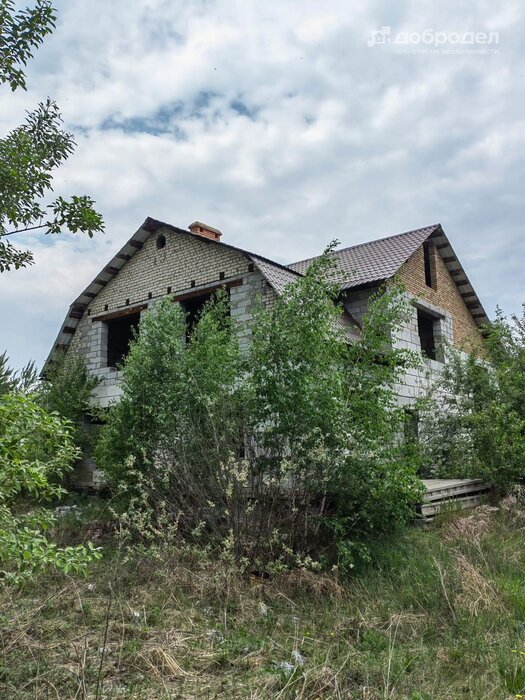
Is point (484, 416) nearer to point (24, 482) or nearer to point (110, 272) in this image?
point (24, 482)

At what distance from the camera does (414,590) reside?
17.5 ft

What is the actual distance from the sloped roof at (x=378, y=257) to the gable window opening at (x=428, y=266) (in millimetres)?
526

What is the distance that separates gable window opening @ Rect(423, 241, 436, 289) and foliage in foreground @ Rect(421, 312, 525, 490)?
1.96 meters

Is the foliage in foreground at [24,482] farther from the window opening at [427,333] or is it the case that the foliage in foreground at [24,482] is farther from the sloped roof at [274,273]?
the window opening at [427,333]

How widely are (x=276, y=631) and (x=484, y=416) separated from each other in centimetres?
641

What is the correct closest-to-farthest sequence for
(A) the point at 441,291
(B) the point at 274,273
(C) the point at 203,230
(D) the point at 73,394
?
(B) the point at 274,273 → (D) the point at 73,394 → (C) the point at 203,230 → (A) the point at 441,291

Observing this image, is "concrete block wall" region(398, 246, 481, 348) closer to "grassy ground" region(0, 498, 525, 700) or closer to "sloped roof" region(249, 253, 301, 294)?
"sloped roof" region(249, 253, 301, 294)

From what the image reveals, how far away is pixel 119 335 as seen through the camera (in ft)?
48.6

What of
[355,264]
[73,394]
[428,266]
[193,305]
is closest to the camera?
[73,394]

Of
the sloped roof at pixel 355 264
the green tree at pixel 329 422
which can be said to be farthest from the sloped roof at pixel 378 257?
the green tree at pixel 329 422

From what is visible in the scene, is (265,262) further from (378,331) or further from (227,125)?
(378,331)

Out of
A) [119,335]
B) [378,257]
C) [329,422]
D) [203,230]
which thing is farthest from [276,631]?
[119,335]

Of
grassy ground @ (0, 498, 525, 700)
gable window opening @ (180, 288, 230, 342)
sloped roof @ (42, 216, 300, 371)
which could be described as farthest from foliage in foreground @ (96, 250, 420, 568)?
gable window opening @ (180, 288, 230, 342)

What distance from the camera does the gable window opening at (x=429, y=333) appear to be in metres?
14.4
